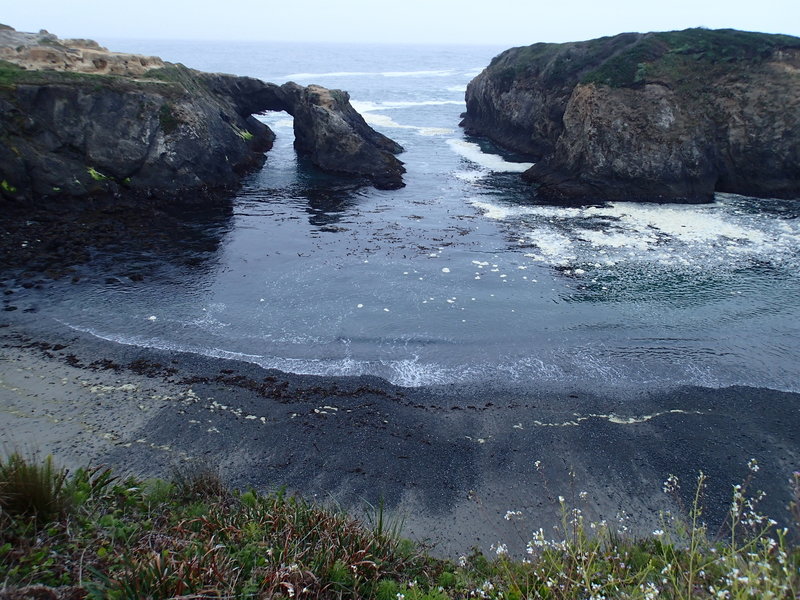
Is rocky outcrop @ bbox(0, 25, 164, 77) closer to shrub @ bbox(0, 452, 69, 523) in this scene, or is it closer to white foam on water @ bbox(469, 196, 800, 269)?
white foam on water @ bbox(469, 196, 800, 269)

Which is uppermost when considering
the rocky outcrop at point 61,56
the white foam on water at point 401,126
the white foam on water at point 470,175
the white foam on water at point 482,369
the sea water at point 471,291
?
the rocky outcrop at point 61,56

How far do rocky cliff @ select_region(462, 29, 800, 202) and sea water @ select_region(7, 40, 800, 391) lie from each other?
7.52 ft

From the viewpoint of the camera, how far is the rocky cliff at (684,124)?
113 ft

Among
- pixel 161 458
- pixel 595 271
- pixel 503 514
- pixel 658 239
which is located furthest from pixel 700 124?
pixel 161 458

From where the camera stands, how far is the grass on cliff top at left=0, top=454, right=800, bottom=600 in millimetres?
5867

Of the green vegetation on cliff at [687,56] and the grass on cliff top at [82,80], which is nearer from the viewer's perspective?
the grass on cliff top at [82,80]

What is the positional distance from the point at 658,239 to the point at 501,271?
31.9ft

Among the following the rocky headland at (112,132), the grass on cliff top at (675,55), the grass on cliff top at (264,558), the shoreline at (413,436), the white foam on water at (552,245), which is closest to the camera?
the grass on cliff top at (264,558)

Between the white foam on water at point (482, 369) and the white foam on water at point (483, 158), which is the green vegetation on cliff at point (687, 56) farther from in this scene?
the white foam on water at point (482, 369)

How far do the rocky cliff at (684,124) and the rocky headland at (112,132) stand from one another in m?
13.4

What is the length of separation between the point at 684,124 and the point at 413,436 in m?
32.4

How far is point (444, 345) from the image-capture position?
17797 millimetres

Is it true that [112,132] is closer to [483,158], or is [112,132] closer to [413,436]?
[413,436]

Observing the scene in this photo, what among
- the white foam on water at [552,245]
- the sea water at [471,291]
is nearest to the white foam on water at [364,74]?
the sea water at [471,291]
